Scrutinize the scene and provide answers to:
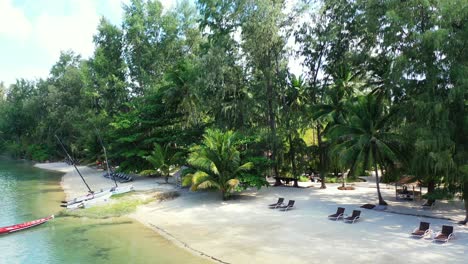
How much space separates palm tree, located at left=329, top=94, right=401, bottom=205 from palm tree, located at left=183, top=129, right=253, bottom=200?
6.15 m

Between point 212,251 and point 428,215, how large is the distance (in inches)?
431

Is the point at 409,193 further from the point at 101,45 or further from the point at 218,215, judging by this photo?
the point at 101,45

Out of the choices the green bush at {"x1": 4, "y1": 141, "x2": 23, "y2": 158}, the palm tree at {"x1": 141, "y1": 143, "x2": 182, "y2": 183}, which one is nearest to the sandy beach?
the palm tree at {"x1": 141, "y1": 143, "x2": 182, "y2": 183}

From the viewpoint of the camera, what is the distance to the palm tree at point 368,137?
20.8 meters

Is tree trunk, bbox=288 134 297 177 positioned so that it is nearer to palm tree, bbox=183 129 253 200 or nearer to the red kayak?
palm tree, bbox=183 129 253 200

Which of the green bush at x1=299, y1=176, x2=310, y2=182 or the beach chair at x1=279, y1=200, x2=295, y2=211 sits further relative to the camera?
the green bush at x1=299, y1=176, x2=310, y2=182

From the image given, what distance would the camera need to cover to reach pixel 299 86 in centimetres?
2983

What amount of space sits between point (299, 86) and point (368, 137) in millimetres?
10005

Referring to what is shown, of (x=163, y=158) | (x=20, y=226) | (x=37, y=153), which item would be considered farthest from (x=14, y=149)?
(x=20, y=226)

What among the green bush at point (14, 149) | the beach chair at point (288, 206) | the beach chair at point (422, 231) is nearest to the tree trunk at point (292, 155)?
the beach chair at point (288, 206)

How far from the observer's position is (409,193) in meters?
23.4

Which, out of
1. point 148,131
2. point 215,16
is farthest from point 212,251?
point 148,131

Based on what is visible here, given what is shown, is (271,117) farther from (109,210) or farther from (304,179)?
(109,210)

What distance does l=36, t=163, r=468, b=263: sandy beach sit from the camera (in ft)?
45.2
